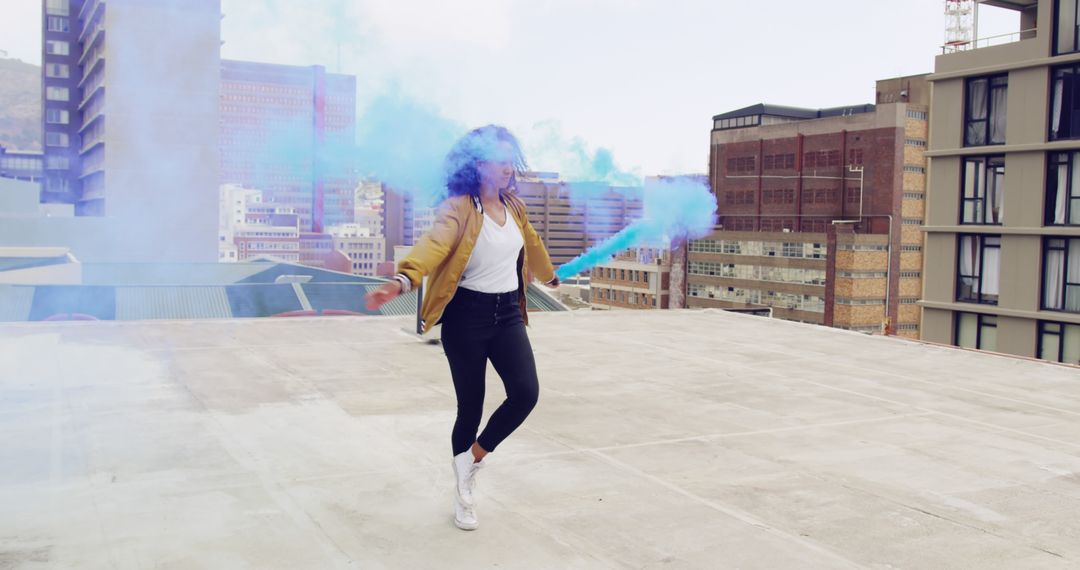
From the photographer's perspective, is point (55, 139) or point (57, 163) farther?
point (55, 139)

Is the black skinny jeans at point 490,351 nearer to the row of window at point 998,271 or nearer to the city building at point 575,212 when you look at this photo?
the city building at point 575,212

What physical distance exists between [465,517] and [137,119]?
37734 mm

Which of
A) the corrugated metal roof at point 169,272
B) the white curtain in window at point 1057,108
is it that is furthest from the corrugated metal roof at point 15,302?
the white curtain in window at point 1057,108

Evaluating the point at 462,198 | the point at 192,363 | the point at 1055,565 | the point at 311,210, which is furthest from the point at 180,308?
the point at 1055,565

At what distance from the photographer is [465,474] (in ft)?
14.6

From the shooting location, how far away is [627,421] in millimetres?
6977

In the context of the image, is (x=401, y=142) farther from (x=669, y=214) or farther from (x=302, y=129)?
(x=669, y=214)

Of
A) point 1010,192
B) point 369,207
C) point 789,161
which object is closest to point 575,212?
point 369,207

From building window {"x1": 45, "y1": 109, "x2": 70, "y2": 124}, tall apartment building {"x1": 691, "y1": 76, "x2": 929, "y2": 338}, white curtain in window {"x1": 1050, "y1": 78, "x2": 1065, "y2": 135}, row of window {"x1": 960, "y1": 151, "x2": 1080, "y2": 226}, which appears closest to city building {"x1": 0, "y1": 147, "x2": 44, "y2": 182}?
building window {"x1": 45, "y1": 109, "x2": 70, "y2": 124}

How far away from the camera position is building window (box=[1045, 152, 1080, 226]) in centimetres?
2138

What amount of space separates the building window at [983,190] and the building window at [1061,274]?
161 cm

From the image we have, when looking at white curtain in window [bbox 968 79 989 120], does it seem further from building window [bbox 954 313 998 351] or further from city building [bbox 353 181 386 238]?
city building [bbox 353 181 386 238]

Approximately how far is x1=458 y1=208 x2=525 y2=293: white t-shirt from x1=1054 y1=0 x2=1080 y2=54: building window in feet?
71.6

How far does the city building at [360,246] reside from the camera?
61.6ft
